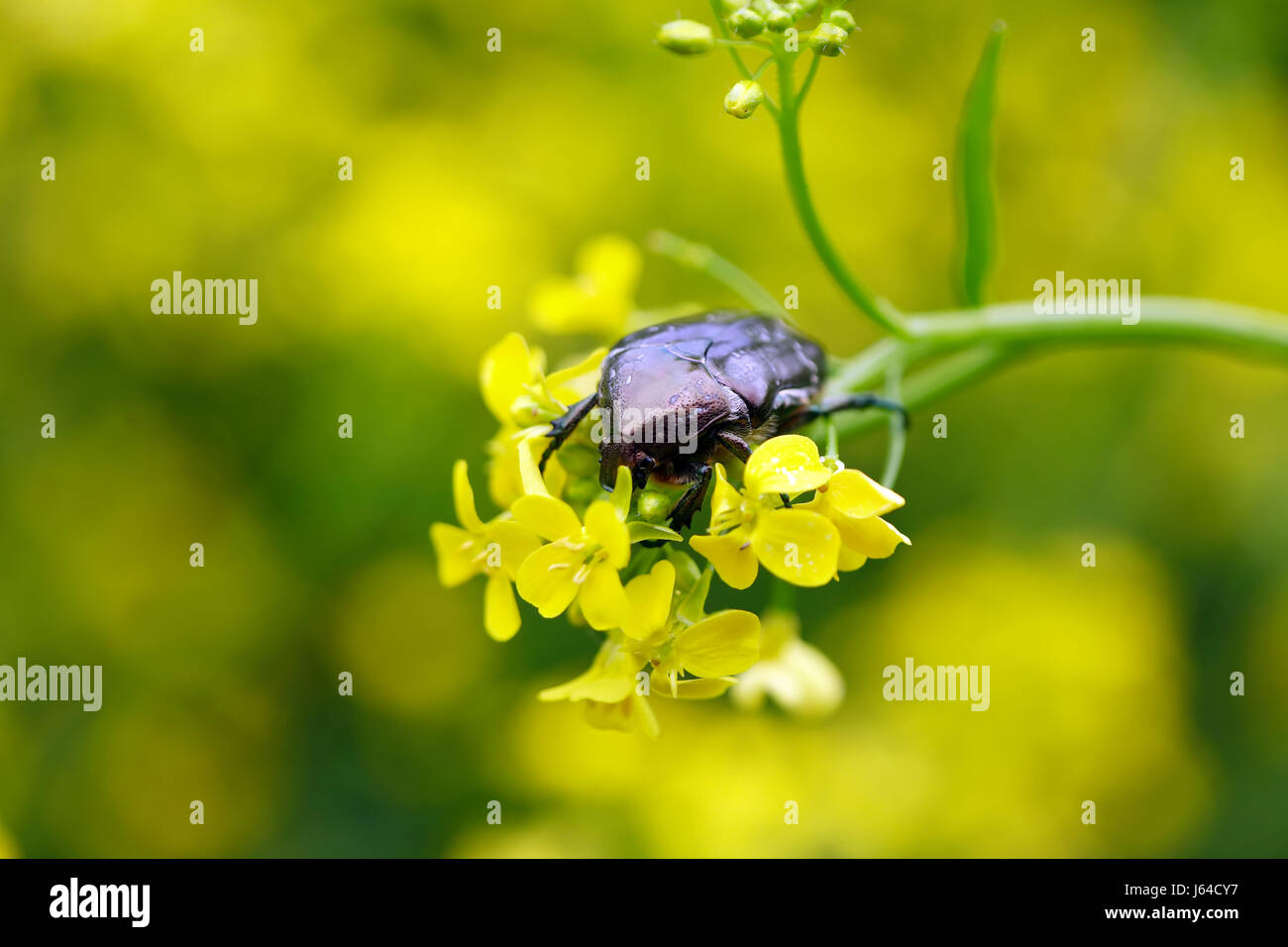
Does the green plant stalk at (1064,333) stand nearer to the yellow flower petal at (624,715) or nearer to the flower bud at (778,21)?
the flower bud at (778,21)

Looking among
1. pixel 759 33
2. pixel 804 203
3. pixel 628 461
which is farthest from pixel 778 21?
pixel 628 461

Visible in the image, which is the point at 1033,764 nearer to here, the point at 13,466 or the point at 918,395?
the point at 918,395

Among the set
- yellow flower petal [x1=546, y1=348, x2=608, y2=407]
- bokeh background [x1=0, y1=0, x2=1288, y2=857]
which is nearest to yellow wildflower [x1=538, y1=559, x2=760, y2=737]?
yellow flower petal [x1=546, y1=348, x2=608, y2=407]

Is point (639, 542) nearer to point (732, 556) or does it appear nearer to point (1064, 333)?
point (732, 556)

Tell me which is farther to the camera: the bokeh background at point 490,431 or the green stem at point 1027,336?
the bokeh background at point 490,431

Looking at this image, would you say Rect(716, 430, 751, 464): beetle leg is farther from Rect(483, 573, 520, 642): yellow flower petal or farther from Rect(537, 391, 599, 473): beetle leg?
Rect(483, 573, 520, 642): yellow flower petal

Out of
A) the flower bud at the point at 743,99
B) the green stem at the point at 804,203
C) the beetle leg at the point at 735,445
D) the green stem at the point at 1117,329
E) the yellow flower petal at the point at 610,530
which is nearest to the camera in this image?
the yellow flower petal at the point at 610,530

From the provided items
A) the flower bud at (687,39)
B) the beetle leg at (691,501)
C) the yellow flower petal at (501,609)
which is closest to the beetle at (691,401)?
the beetle leg at (691,501)
